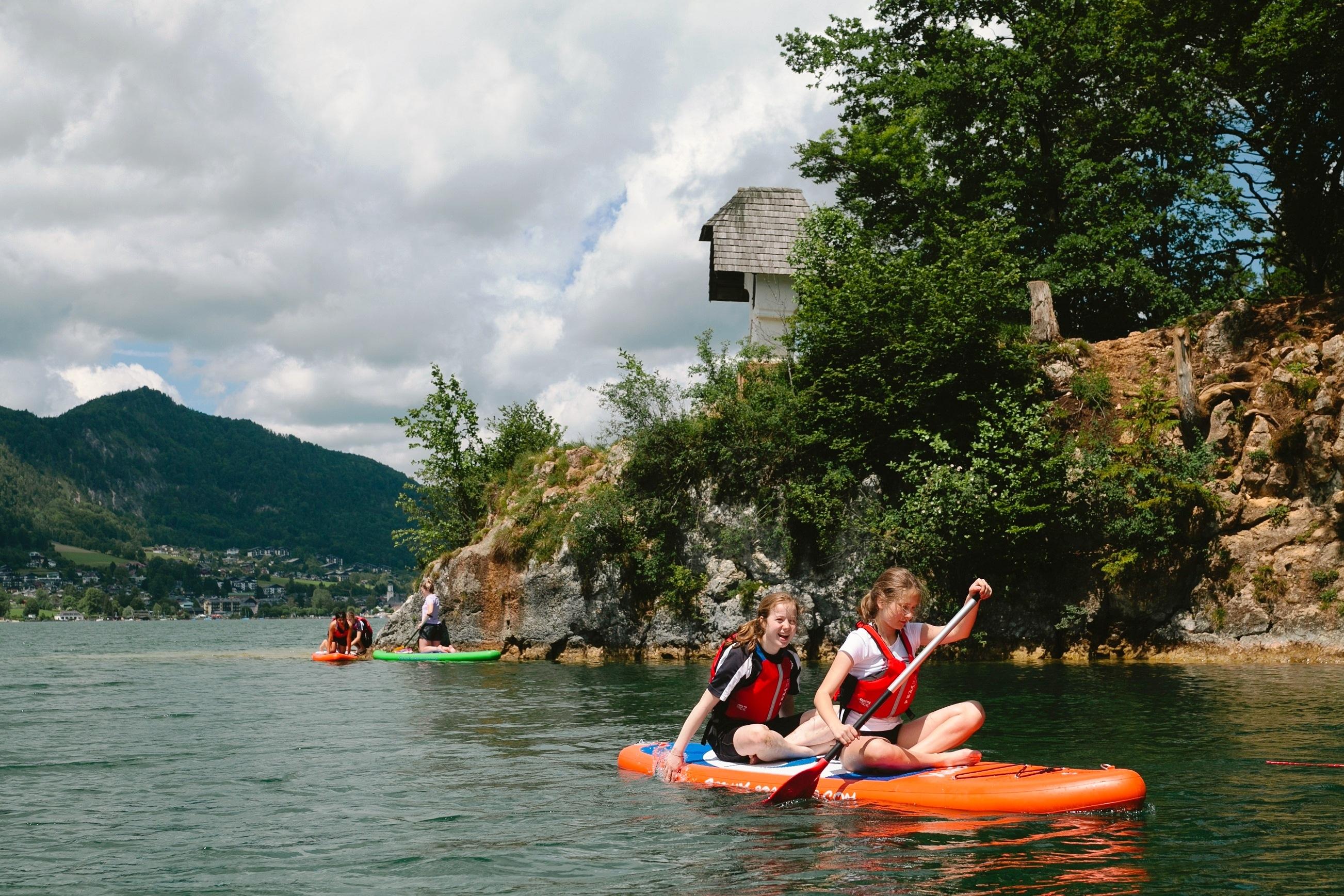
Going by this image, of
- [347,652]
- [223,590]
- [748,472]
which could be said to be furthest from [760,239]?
[223,590]

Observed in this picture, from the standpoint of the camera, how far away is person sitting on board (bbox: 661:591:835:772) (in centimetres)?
891

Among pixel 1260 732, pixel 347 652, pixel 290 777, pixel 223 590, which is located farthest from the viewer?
pixel 223 590

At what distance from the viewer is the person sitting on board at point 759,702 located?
8914 millimetres

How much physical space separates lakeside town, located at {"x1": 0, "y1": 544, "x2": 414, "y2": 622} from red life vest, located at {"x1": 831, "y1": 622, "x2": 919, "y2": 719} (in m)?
150

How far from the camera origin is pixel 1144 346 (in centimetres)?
2567

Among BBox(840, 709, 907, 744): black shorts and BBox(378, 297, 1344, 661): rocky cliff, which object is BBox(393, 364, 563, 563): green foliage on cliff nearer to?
BBox(378, 297, 1344, 661): rocky cliff

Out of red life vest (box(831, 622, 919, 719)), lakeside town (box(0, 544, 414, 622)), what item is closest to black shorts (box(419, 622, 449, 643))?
red life vest (box(831, 622, 919, 719))

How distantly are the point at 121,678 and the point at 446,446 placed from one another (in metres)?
16.6

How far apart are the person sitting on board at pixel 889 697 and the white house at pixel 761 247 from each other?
25058 millimetres

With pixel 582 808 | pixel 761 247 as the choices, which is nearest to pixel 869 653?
pixel 582 808

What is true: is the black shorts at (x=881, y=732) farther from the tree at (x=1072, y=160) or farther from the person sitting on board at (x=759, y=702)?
the tree at (x=1072, y=160)

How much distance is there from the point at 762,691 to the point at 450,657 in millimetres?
19969

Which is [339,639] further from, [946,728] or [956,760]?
[956,760]

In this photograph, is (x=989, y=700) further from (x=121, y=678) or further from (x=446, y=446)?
(x=446, y=446)
